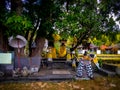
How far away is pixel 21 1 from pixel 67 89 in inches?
286

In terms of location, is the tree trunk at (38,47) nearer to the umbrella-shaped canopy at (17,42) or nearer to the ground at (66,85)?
the umbrella-shaped canopy at (17,42)

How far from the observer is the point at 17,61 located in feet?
53.0

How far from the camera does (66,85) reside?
12.9m

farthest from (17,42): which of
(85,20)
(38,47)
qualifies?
(85,20)

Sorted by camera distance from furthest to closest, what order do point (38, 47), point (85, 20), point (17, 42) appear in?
point (38, 47) → point (85, 20) → point (17, 42)

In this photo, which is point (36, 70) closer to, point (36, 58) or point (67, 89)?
point (36, 58)

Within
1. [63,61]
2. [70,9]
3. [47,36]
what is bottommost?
[63,61]

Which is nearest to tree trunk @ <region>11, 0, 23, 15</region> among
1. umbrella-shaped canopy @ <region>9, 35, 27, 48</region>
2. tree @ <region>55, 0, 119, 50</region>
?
umbrella-shaped canopy @ <region>9, 35, 27, 48</region>

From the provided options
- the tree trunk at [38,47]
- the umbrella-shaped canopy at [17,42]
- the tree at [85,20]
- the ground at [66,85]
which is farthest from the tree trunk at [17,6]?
the ground at [66,85]

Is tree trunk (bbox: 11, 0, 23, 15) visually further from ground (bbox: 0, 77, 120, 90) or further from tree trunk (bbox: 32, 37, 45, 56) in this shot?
ground (bbox: 0, 77, 120, 90)

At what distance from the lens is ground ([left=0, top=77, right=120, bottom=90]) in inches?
493

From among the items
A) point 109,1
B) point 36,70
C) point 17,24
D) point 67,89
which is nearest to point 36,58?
point 36,70

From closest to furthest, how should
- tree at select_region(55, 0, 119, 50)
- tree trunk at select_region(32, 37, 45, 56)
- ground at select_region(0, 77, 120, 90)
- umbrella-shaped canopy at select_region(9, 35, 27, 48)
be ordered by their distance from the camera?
ground at select_region(0, 77, 120, 90) < tree at select_region(55, 0, 119, 50) < umbrella-shaped canopy at select_region(9, 35, 27, 48) < tree trunk at select_region(32, 37, 45, 56)

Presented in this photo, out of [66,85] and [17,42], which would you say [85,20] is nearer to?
[17,42]
